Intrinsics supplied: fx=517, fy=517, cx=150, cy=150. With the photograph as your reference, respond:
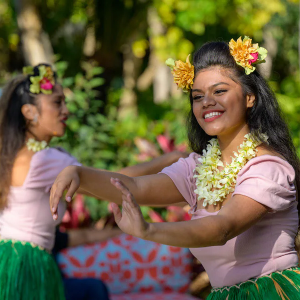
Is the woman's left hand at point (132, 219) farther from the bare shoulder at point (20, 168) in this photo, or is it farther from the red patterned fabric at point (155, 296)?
the red patterned fabric at point (155, 296)

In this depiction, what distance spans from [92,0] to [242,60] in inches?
185

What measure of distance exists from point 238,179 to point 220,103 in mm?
258

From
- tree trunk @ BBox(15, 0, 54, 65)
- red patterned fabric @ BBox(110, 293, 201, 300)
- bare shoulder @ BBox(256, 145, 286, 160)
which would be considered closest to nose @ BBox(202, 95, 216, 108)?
bare shoulder @ BBox(256, 145, 286, 160)

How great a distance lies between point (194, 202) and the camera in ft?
6.15

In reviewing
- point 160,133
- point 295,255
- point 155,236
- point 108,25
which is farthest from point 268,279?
point 108,25

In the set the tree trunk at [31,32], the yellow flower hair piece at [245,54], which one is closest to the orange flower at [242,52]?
the yellow flower hair piece at [245,54]

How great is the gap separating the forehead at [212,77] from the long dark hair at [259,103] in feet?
0.06

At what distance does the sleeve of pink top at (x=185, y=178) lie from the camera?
187 centimetres

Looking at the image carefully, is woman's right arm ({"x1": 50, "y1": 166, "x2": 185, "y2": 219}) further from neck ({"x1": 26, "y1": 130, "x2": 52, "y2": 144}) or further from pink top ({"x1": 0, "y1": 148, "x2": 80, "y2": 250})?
neck ({"x1": 26, "y1": 130, "x2": 52, "y2": 144})

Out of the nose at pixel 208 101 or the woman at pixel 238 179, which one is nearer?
the woman at pixel 238 179

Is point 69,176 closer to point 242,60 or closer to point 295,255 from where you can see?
point 242,60

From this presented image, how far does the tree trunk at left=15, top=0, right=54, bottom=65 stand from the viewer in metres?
5.12

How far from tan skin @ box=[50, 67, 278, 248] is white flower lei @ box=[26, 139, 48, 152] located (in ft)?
3.70

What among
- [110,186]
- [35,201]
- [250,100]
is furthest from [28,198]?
[250,100]
